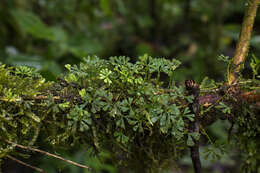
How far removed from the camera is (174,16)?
13.0ft

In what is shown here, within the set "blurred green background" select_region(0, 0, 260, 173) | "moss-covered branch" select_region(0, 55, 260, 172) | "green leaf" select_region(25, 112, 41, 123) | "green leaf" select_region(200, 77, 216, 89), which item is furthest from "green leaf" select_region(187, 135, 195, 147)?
"blurred green background" select_region(0, 0, 260, 173)

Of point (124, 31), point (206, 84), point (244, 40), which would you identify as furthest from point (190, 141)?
point (124, 31)

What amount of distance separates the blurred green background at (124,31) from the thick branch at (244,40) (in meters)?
1.62

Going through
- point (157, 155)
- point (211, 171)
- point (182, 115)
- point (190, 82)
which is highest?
point (190, 82)

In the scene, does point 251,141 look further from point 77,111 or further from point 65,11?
point 65,11

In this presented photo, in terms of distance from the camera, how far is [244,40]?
1.08 metres

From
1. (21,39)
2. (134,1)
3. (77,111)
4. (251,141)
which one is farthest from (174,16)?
(77,111)

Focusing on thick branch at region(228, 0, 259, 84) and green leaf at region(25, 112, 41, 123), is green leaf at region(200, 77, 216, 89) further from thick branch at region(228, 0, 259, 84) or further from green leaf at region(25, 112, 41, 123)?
green leaf at region(25, 112, 41, 123)

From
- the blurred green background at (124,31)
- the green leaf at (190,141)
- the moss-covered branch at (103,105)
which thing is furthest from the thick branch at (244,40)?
the blurred green background at (124,31)

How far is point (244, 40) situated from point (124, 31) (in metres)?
2.86

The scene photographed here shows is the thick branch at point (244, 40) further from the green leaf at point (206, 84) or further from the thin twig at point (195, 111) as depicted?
the thin twig at point (195, 111)

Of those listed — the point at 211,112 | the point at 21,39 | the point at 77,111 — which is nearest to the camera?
the point at 77,111

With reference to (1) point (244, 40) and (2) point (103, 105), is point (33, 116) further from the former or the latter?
(1) point (244, 40)

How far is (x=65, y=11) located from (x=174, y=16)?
5.41ft
